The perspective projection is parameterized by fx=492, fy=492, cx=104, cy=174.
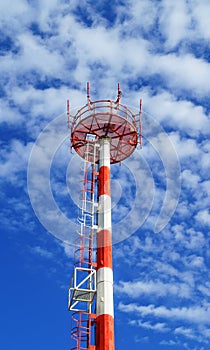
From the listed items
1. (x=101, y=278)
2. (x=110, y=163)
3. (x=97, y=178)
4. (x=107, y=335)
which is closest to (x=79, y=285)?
(x=101, y=278)

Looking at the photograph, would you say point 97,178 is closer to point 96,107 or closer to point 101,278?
point 96,107

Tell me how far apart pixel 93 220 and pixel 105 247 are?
3.43 m

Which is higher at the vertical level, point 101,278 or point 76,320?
point 101,278

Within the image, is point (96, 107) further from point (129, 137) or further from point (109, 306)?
point (109, 306)

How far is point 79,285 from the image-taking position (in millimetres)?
38875

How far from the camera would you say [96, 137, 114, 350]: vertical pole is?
36.3 m

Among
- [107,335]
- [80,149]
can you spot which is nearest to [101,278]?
[107,335]

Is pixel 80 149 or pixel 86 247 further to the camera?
pixel 80 149

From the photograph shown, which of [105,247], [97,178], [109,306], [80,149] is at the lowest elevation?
[109,306]

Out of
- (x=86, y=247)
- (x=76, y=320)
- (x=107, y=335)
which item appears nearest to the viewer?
(x=107, y=335)

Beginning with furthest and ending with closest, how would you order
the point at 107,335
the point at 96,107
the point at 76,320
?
the point at 96,107
the point at 76,320
the point at 107,335

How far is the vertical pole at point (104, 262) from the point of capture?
3628cm

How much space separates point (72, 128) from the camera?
47031 millimetres

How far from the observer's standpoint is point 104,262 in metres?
39.4
